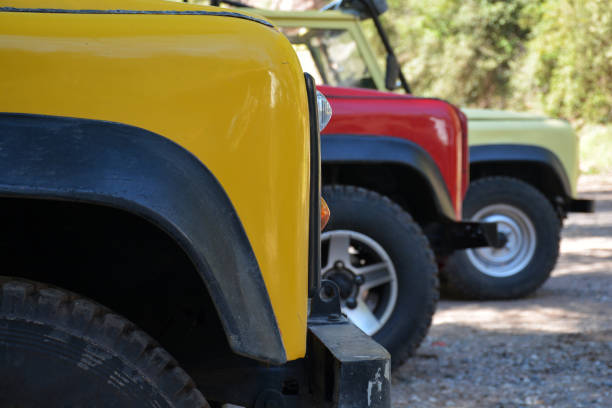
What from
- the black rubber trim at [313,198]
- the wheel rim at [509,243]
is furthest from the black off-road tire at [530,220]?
the black rubber trim at [313,198]

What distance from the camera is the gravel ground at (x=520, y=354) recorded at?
3.71 metres

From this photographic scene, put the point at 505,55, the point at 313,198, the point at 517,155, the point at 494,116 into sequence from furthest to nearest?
the point at 505,55, the point at 494,116, the point at 517,155, the point at 313,198

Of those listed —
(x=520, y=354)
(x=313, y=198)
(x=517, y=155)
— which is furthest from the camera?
(x=517, y=155)

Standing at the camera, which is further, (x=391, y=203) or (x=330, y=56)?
(x=330, y=56)

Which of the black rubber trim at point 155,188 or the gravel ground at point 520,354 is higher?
the black rubber trim at point 155,188

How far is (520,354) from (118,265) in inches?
128

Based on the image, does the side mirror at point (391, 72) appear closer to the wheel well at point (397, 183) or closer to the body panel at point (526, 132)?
the body panel at point (526, 132)

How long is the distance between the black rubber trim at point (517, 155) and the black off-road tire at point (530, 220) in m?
0.21

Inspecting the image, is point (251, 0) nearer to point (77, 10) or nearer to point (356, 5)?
point (356, 5)

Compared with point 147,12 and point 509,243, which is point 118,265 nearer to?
point 147,12

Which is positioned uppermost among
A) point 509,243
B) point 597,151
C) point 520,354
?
point 509,243

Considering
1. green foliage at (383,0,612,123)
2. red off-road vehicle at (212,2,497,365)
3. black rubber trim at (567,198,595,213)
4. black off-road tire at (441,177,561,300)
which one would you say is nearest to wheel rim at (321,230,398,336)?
A: red off-road vehicle at (212,2,497,365)

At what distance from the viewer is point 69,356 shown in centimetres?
147

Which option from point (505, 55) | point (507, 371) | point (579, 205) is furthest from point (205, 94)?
point (505, 55)
